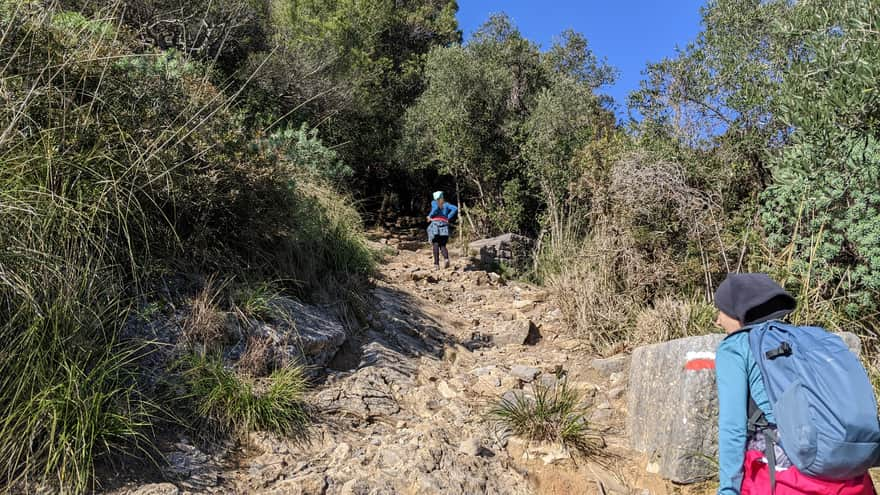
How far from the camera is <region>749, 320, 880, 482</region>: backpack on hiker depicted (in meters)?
1.93

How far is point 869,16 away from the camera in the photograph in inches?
216

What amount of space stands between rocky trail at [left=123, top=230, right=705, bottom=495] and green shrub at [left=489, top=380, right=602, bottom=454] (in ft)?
0.28

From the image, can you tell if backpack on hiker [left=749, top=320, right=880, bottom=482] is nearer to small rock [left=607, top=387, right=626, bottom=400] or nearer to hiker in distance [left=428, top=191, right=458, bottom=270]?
small rock [left=607, top=387, right=626, bottom=400]

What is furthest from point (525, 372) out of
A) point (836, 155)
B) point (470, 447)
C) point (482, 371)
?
point (836, 155)

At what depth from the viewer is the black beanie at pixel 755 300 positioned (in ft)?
7.87

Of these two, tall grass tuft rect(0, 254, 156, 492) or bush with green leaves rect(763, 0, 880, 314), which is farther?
bush with green leaves rect(763, 0, 880, 314)

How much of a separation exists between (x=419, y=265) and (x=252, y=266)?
5857 mm

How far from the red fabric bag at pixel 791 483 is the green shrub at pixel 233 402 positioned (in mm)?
2950

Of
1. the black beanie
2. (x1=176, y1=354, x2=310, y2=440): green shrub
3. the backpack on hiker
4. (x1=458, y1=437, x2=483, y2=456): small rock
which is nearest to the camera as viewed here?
the backpack on hiker

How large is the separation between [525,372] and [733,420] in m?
3.70

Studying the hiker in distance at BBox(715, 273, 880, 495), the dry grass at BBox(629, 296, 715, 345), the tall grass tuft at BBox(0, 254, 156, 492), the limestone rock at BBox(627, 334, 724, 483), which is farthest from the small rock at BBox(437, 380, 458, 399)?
the hiker in distance at BBox(715, 273, 880, 495)

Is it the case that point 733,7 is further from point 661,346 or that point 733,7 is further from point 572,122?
point 661,346

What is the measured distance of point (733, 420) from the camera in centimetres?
231

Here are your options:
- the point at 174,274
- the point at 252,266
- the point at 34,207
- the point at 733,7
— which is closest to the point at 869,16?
the point at 733,7
